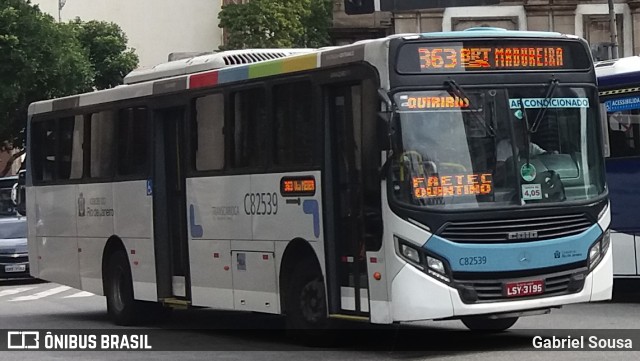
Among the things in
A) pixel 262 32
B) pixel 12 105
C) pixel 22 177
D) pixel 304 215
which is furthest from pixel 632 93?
pixel 262 32

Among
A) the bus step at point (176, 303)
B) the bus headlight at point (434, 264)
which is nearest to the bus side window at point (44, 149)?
the bus step at point (176, 303)

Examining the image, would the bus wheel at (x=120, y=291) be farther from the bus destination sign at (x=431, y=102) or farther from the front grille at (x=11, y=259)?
the front grille at (x=11, y=259)

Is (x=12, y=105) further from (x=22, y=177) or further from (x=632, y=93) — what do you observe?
(x=632, y=93)

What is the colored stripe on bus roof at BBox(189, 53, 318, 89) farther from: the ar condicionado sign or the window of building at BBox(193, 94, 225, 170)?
the ar condicionado sign

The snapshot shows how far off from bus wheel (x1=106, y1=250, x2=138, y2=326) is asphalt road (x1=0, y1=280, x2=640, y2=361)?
234 mm

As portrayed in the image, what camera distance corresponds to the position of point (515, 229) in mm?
13188

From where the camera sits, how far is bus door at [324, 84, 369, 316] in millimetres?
13570

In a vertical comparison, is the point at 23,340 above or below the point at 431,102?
below

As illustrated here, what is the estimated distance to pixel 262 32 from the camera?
58.0 meters

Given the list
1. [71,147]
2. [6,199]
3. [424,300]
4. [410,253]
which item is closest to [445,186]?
[410,253]

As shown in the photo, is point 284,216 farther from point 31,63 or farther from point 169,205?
point 31,63

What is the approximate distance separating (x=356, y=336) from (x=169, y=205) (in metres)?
3.55

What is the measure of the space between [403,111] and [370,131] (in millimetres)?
429

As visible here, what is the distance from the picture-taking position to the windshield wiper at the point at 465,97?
1313 centimetres
